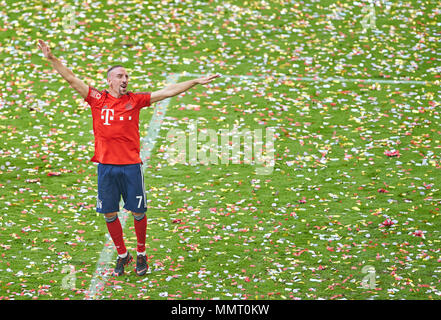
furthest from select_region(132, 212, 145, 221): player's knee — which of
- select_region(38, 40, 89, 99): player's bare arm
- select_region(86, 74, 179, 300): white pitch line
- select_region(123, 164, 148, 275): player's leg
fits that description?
select_region(38, 40, 89, 99): player's bare arm

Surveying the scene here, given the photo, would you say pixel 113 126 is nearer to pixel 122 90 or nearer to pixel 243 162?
pixel 122 90

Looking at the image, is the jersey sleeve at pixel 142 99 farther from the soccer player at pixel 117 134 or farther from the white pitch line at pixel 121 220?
the white pitch line at pixel 121 220

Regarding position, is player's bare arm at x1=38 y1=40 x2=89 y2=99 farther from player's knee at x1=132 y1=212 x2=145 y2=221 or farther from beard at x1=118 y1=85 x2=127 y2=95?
player's knee at x1=132 y1=212 x2=145 y2=221

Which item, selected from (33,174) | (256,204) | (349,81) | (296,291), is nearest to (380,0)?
(349,81)

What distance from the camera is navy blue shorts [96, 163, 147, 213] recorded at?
8.73 m

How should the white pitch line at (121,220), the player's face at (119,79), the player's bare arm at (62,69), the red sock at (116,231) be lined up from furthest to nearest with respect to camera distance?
the red sock at (116,231)
the white pitch line at (121,220)
the player's face at (119,79)
the player's bare arm at (62,69)

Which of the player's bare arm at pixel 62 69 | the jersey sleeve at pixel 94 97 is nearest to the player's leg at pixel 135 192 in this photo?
the jersey sleeve at pixel 94 97

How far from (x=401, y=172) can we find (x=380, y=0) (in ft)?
32.0

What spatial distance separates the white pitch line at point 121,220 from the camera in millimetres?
8892

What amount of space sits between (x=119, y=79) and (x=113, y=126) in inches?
24.5

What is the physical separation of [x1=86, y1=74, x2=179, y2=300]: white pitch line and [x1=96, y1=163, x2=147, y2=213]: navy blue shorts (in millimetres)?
984

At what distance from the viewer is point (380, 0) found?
A: 2058 cm

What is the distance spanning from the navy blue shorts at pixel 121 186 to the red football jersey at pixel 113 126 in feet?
0.35

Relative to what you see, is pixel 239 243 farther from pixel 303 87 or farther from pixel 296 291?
pixel 303 87
